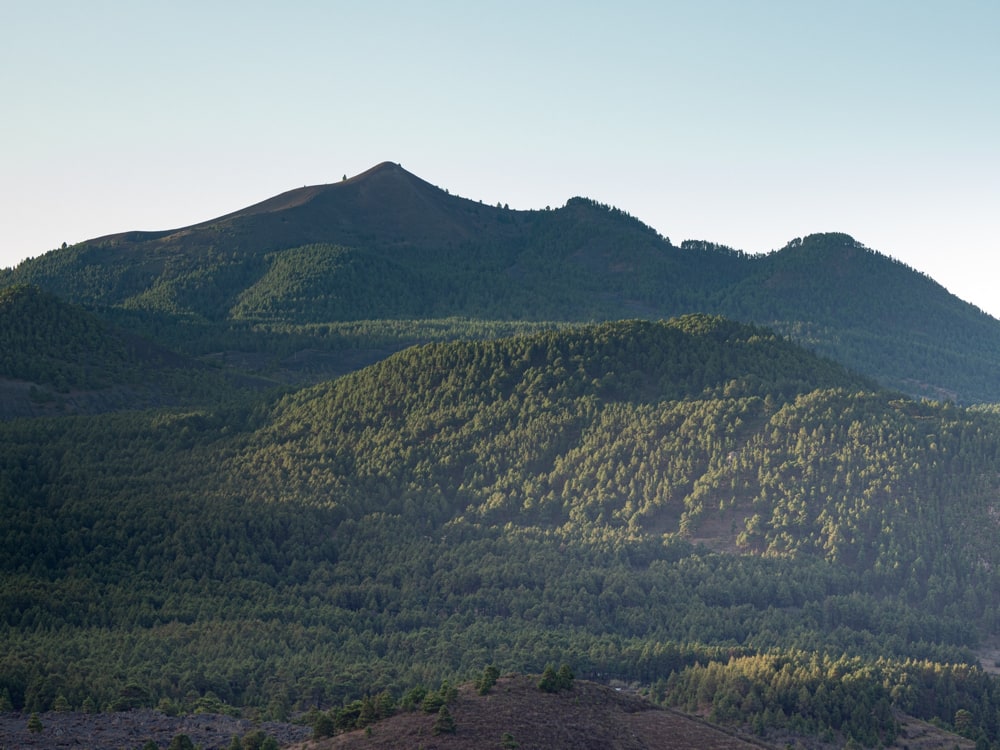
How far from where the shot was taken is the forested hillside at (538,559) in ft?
392

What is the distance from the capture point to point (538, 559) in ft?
528

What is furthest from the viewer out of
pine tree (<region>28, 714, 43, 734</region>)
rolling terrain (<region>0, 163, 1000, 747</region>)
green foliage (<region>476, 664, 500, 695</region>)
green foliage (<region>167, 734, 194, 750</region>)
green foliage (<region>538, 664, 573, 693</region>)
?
rolling terrain (<region>0, 163, 1000, 747</region>)

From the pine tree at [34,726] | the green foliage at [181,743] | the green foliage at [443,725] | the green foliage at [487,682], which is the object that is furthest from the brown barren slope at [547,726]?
the pine tree at [34,726]

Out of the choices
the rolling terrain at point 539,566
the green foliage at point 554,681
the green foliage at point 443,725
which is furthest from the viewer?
the rolling terrain at point 539,566

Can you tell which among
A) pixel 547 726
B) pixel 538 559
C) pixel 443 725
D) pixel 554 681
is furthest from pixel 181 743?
pixel 538 559

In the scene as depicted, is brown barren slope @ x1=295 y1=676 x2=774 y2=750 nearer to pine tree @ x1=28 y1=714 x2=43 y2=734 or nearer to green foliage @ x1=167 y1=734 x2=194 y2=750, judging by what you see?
green foliage @ x1=167 y1=734 x2=194 y2=750

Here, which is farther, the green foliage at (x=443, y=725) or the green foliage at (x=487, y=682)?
the green foliage at (x=487, y=682)

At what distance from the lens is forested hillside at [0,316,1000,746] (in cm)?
11938

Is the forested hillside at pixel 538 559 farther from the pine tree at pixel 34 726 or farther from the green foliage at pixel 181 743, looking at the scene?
the pine tree at pixel 34 726

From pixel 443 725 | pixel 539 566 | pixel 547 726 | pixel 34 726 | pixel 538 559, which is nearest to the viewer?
pixel 443 725

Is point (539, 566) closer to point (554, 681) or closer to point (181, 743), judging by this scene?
point (554, 681)

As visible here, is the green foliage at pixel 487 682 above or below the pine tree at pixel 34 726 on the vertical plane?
above

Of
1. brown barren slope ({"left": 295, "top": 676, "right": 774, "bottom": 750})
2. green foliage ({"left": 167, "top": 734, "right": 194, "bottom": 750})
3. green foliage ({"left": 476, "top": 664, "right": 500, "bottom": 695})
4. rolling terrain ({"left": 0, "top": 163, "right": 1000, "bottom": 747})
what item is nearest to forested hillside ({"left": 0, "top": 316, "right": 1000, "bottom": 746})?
rolling terrain ({"left": 0, "top": 163, "right": 1000, "bottom": 747})

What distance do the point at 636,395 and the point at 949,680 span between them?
254ft
